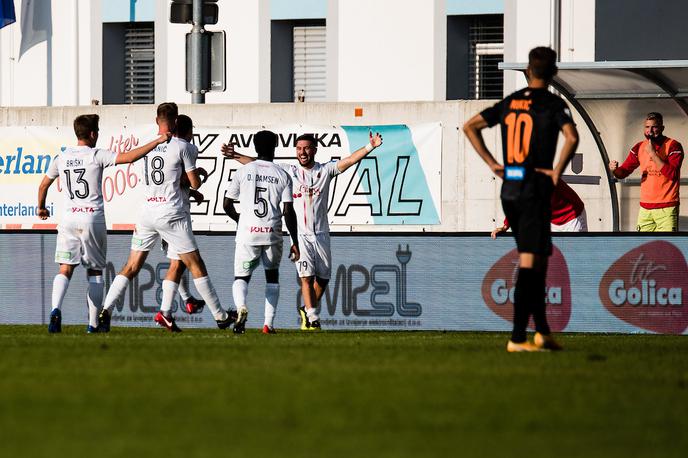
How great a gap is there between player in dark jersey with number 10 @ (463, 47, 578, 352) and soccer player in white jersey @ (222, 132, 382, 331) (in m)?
5.04

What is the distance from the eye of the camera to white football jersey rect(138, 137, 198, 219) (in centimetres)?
1498

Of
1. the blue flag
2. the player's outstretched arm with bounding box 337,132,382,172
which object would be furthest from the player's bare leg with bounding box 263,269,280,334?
the blue flag

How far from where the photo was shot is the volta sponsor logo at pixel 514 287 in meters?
16.7

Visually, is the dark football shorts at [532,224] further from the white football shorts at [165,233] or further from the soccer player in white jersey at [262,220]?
the white football shorts at [165,233]

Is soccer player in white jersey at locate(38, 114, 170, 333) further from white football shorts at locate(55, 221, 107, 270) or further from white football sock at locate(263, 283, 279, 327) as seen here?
white football sock at locate(263, 283, 279, 327)

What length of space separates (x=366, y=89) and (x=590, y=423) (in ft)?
71.8

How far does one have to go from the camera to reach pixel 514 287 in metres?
17.0

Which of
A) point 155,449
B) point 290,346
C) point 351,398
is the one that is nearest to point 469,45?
point 290,346

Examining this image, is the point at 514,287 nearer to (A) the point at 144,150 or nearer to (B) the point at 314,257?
(B) the point at 314,257

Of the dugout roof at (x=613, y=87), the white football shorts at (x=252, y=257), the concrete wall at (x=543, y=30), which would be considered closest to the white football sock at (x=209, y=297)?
the white football shorts at (x=252, y=257)

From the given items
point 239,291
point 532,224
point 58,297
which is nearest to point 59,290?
point 58,297

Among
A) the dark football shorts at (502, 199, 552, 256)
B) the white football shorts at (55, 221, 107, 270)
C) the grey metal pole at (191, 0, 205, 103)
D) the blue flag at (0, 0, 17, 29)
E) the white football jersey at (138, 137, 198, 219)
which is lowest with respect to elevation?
the white football shorts at (55, 221, 107, 270)

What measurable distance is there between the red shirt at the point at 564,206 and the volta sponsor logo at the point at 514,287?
140cm

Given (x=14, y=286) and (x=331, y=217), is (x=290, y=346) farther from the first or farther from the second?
(x=331, y=217)
